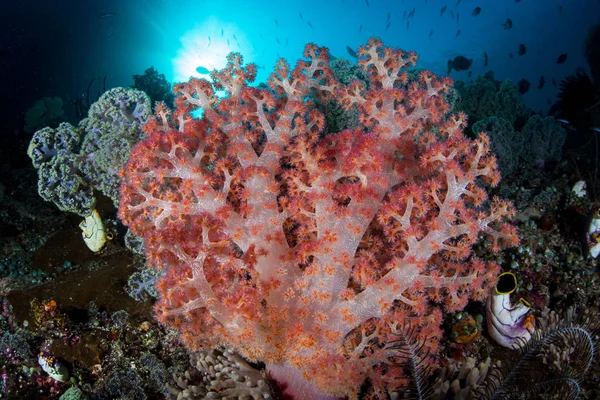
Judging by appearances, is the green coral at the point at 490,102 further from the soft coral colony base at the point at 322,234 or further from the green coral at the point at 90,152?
the green coral at the point at 90,152

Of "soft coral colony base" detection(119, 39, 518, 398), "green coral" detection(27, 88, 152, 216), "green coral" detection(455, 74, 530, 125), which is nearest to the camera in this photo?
"soft coral colony base" detection(119, 39, 518, 398)

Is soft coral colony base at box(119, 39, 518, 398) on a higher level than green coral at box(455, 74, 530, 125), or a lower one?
lower

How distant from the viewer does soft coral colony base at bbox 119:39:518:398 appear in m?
2.97

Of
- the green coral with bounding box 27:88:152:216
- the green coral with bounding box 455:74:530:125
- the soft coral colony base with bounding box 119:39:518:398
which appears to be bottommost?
the soft coral colony base with bounding box 119:39:518:398

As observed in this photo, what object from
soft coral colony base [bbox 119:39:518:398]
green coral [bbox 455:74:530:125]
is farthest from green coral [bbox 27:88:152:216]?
green coral [bbox 455:74:530:125]

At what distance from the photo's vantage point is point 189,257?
320 cm

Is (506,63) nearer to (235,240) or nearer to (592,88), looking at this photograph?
(592,88)

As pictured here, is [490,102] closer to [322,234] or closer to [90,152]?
[322,234]

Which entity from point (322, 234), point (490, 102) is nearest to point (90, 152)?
point (322, 234)

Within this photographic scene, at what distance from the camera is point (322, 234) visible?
3.11m

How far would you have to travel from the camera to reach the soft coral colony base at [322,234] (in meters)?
2.97

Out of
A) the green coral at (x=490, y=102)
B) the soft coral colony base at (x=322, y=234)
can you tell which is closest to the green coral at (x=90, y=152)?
the soft coral colony base at (x=322, y=234)

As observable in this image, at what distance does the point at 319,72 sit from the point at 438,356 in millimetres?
3795

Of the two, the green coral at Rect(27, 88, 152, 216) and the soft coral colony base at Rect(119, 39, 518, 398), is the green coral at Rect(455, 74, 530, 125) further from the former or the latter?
the green coral at Rect(27, 88, 152, 216)
